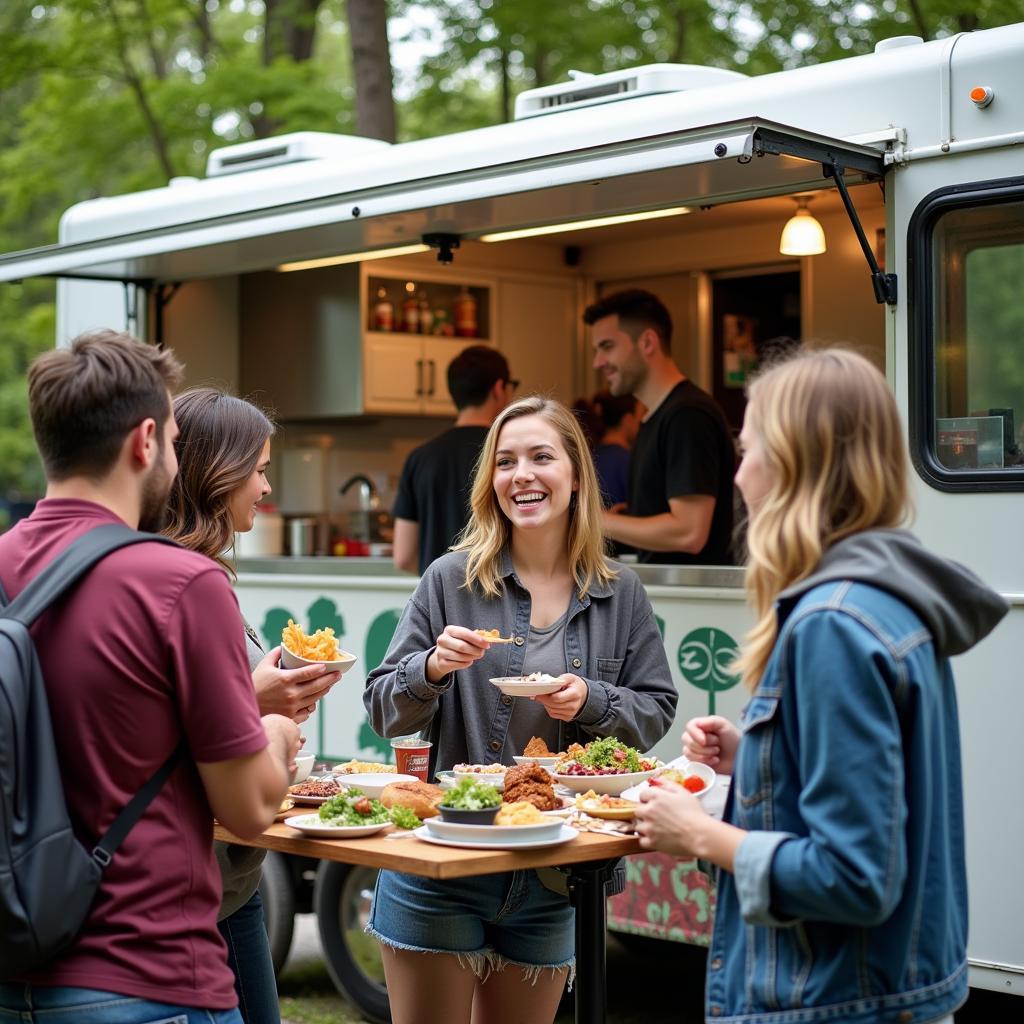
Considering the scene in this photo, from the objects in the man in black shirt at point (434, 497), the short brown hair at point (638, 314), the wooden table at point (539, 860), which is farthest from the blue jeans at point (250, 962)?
the short brown hair at point (638, 314)

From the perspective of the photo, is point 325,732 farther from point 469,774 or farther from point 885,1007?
point 885,1007

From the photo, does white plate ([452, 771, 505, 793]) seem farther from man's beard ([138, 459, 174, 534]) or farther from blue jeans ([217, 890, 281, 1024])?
man's beard ([138, 459, 174, 534])

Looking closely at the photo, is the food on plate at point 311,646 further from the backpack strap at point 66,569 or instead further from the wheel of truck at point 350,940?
the wheel of truck at point 350,940

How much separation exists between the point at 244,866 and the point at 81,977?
1.13m

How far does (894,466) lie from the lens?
2.52 m

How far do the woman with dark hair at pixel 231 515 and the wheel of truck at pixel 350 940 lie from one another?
8.60ft

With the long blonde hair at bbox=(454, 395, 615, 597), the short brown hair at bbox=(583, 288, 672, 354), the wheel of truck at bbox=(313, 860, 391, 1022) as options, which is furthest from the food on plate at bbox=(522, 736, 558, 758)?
the short brown hair at bbox=(583, 288, 672, 354)

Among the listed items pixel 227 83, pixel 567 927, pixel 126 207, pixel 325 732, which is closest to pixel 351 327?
pixel 126 207

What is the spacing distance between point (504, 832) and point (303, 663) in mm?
640

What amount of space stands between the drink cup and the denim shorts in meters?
0.24

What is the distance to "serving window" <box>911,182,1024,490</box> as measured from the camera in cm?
459

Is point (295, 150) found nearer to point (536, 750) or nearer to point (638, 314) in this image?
point (638, 314)

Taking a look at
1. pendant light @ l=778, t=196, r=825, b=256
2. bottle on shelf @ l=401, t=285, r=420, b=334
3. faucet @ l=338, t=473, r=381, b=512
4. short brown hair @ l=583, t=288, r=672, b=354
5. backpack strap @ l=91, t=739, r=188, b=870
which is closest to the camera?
backpack strap @ l=91, t=739, r=188, b=870

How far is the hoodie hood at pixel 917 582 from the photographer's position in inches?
94.5
